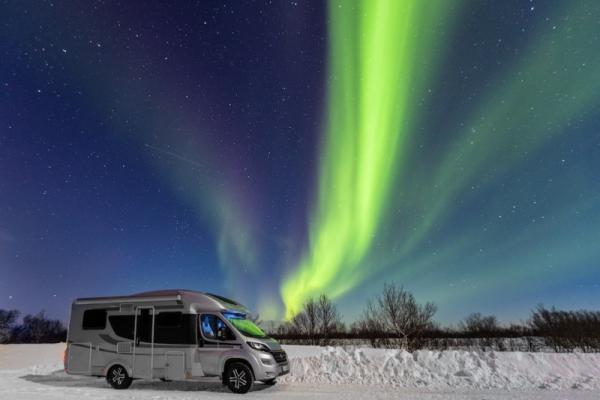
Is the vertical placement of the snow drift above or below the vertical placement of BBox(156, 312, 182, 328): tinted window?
below

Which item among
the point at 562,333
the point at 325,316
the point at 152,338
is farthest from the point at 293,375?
the point at 325,316

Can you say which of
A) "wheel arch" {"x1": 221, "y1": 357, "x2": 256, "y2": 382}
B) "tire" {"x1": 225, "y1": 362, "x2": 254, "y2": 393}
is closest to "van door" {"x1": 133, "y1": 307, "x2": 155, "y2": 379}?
"wheel arch" {"x1": 221, "y1": 357, "x2": 256, "y2": 382}

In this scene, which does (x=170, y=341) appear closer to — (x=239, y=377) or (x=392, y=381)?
(x=239, y=377)

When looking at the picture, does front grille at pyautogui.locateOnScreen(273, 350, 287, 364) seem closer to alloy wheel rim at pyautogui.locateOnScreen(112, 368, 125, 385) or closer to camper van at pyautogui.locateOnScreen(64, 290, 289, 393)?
camper van at pyautogui.locateOnScreen(64, 290, 289, 393)

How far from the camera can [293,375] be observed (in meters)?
14.5

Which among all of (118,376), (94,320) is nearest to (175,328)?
(118,376)

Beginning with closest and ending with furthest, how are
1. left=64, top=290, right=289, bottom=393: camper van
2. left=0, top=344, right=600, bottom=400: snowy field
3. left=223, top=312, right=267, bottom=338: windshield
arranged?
1. left=0, top=344, right=600, bottom=400: snowy field
2. left=64, top=290, right=289, bottom=393: camper van
3. left=223, top=312, right=267, bottom=338: windshield

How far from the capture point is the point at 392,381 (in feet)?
42.9

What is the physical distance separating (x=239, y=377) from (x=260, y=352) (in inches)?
35.9

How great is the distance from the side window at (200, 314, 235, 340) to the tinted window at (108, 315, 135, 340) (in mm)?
2593

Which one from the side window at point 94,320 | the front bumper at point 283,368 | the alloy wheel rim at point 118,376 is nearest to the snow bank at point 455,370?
the front bumper at point 283,368

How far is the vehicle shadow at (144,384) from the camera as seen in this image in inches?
490

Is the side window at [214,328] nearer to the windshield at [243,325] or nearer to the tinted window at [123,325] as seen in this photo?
the windshield at [243,325]

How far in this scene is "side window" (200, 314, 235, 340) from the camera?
12109 mm
